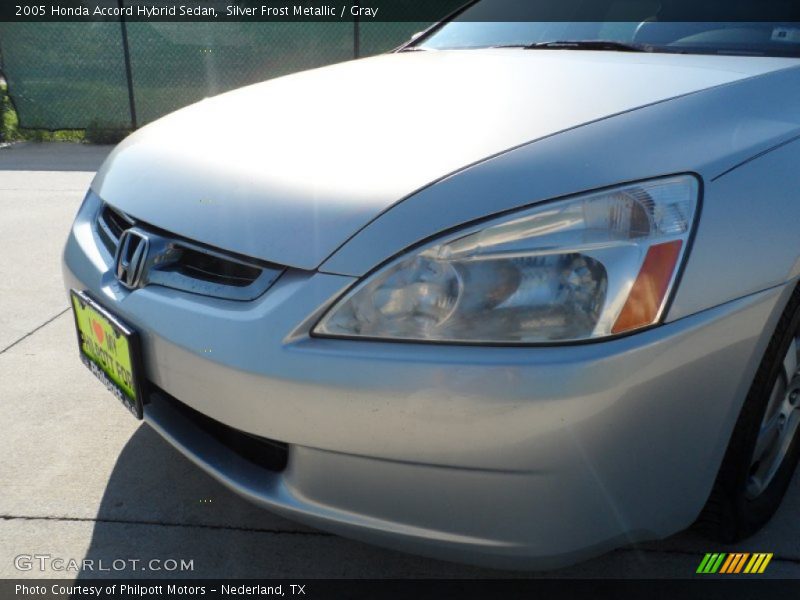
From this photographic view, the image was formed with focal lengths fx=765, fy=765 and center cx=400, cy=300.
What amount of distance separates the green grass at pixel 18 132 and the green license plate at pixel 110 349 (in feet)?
23.6

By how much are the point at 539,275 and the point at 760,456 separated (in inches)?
36.7

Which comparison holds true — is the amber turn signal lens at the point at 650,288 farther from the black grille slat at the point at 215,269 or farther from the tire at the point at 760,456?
the black grille slat at the point at 215,269

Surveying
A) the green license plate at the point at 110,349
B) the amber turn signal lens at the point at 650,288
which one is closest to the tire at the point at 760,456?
the amber turn signal lens at the point at 650,288

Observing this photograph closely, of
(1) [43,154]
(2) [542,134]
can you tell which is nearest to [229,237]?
(2) [542,134]

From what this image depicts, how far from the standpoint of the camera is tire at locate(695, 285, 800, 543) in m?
1.58

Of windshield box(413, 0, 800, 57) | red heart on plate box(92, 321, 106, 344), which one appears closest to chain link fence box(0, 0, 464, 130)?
windshield box(413, 0, 800, 57)

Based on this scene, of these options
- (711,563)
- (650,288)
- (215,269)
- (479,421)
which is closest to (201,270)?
(215,269)

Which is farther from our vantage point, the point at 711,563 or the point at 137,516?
the point at 137,516

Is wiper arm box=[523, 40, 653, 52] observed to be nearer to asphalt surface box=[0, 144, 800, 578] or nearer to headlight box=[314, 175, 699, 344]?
headlight box=[314, 175, 699, 344]

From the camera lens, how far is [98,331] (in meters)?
1.80

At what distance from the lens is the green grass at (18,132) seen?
8.27 m

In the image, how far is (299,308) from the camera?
4.60 feet

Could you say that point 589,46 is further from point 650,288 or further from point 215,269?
point 215,269

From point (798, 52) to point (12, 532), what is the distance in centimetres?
238
